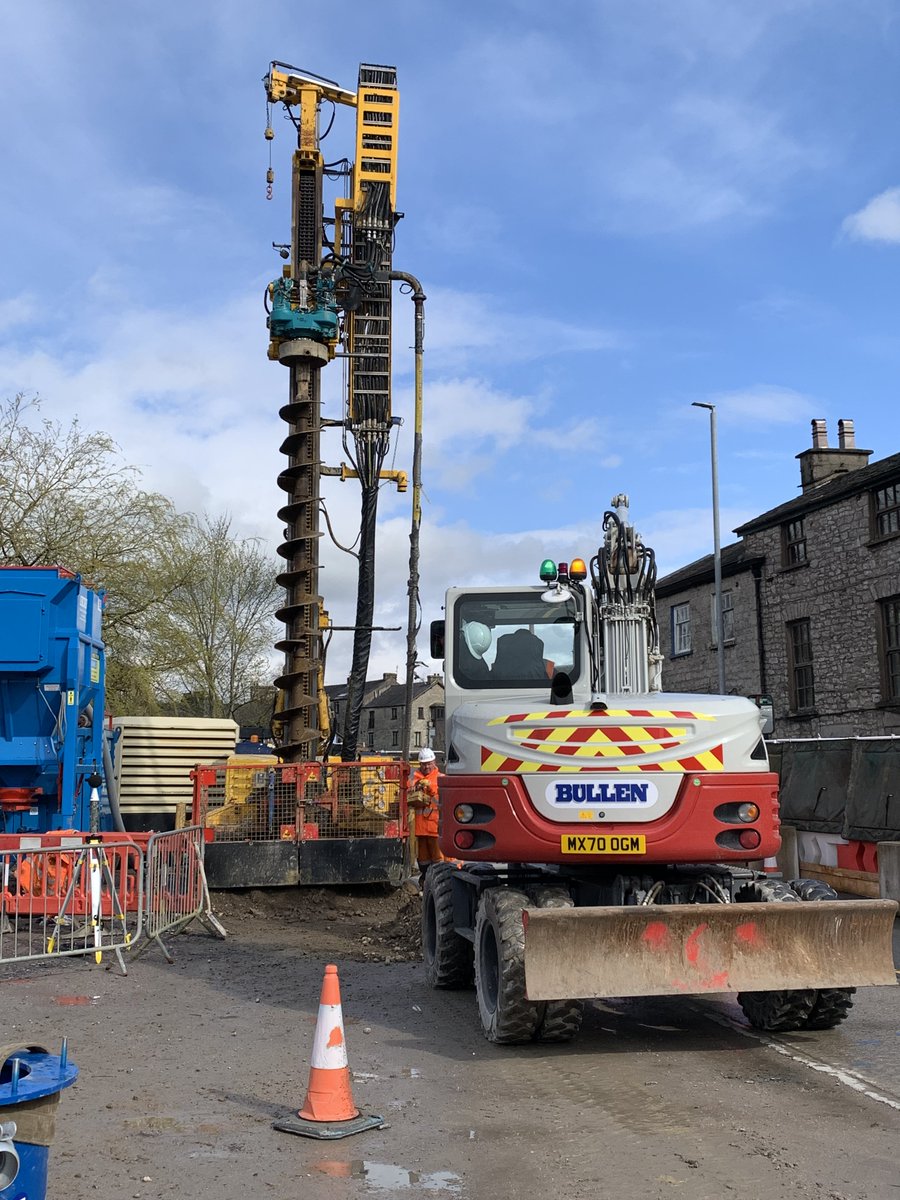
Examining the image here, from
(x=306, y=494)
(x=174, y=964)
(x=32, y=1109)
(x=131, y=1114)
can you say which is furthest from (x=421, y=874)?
(x=32, y=1109)

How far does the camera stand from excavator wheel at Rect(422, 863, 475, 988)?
8867 millimetres

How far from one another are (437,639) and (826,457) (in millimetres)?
22459

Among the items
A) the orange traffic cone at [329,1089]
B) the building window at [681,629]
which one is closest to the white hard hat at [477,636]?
the orange traffic cone at [329,1089]

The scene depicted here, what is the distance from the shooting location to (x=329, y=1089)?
5.56 meters

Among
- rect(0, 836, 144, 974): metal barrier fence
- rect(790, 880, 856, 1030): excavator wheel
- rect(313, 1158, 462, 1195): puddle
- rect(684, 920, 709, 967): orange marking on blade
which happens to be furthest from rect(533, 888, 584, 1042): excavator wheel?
rect(0, 836, 144, 974): metal barrier fence

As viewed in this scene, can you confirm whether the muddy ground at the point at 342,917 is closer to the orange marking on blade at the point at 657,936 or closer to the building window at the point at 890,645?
the orange marking on blade at the point at 657,936

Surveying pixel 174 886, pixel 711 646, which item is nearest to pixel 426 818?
pixel 174 886

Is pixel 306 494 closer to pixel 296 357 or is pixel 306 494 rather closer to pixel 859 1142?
pixel 296 357

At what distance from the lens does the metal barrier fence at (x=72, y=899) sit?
9859 mm

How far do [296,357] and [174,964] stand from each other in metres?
10.0

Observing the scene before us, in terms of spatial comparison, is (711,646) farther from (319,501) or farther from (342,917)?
(342,917)

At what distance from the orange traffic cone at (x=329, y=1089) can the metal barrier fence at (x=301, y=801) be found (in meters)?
7.97

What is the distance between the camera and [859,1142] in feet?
17.1

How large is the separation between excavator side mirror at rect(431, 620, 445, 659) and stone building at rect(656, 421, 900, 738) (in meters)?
16.7
